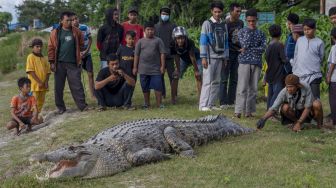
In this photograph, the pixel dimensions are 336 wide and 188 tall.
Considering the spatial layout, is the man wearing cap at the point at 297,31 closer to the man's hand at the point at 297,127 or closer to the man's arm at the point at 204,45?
the man's arm at the point at 204,45

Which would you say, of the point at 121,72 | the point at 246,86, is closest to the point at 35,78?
the point at 121,72

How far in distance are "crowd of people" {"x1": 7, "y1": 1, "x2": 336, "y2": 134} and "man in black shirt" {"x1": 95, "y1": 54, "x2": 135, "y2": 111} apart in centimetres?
2

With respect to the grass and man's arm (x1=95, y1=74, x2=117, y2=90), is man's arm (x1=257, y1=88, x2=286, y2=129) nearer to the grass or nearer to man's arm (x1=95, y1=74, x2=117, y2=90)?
the grass

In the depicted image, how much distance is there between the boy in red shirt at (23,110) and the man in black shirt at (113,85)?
1.26 m

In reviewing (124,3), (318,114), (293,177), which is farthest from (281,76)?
(124,3)

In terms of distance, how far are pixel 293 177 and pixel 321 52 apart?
3.51 meters

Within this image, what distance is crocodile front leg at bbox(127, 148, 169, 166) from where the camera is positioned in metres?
5.84

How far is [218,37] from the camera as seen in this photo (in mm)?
8984

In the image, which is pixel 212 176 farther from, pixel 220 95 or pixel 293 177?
pixel 220 95

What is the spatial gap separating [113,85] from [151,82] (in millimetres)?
728

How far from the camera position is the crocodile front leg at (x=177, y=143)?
6.16 metres

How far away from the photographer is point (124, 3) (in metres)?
31.7

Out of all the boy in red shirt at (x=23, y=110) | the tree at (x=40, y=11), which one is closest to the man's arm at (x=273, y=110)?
the boy in red shirt at (x=23, y=110)

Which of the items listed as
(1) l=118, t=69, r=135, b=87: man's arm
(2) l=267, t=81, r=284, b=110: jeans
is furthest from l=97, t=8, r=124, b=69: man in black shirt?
(2) l=267, t=81, r=284, b=110: jeans
